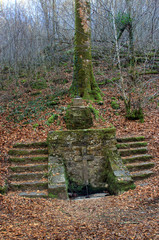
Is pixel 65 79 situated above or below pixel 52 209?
above

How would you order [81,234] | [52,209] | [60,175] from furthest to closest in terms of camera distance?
[60,175] → [52,209] → [81,234]

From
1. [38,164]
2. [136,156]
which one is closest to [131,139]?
[136,156]

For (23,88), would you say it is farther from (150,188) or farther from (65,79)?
(150,188)

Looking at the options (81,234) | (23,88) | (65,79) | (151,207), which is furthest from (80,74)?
(81,234)

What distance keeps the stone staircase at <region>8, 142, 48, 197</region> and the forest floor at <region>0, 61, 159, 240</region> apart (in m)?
0.31

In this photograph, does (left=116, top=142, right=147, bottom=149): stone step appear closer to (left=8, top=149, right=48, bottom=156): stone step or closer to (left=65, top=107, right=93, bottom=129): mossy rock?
(left=65, top=107, right=93, bottom=129): mossy rock

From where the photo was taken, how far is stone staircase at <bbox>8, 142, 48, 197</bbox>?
604cm

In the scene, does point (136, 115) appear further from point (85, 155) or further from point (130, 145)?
point (85, 155)

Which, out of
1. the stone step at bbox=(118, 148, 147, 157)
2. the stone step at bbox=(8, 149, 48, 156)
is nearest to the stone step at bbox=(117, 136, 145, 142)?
the stone step at bbox=(118, 148, 147, 157)

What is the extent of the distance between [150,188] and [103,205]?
4.25 ft

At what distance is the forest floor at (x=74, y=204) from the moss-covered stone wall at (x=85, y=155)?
45.3 inches

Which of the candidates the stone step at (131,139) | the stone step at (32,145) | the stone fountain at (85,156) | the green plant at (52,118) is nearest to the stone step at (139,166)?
the stone fountain at (85,156)

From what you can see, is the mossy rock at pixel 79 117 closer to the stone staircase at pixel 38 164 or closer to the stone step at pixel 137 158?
the stone staircase at pixel 38 164

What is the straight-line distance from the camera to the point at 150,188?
517 centimetres
